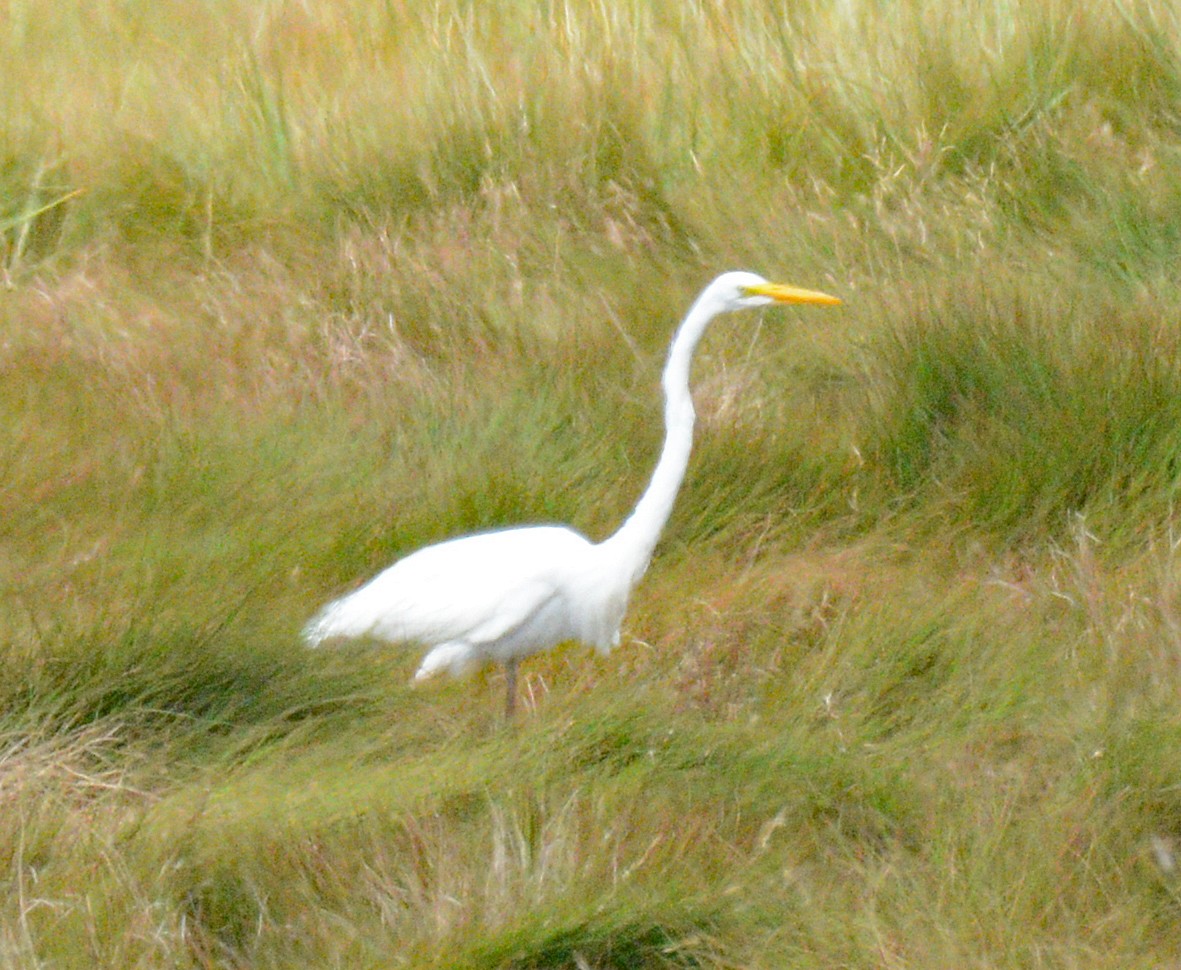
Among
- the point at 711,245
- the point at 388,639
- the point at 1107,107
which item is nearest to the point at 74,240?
the point at 711,245

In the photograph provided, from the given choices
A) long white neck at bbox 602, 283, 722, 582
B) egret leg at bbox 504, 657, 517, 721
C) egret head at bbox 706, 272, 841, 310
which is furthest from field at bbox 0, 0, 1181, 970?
egret head at bbox 706, 272, 841, 310

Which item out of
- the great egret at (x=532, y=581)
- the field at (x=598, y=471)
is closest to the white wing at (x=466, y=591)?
the great egret at (x=532, y=581)

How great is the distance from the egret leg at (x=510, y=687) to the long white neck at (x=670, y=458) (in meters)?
0.26

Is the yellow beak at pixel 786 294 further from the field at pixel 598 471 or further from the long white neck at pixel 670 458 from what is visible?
the field at pixel 598 471

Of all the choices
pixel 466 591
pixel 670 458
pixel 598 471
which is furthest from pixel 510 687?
pixel 598 471

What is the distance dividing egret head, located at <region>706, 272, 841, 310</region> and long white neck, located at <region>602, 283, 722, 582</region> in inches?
0.9

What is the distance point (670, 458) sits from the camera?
10.7ft

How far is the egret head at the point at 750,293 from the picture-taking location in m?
3.26

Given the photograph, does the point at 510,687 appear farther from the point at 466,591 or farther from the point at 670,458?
the point at 670,458

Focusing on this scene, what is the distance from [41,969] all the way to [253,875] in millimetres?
309

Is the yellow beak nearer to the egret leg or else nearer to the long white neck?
the long white neck

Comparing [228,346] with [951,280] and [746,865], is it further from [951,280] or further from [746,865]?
[746,865]

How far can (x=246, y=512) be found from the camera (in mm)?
3289

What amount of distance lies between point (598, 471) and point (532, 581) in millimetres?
534
